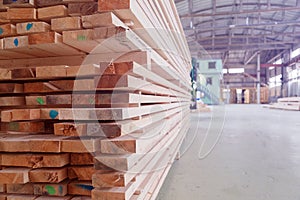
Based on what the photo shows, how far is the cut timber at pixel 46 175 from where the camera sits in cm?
122

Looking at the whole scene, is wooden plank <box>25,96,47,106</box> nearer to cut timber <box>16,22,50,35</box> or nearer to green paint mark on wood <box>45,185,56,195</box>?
cut timber <box>16,22,50,35</box>

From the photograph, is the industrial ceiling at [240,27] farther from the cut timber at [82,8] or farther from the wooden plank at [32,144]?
the wooden plank at [32,144]

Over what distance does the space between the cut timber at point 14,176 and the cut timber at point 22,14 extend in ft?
2.91

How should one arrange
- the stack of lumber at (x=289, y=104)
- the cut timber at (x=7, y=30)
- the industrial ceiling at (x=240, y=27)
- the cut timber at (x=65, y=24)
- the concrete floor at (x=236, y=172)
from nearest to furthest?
the cut timber at (x=65, y=24) → the cut timber at (x=7, y=30) → the concrete floor at (x=236, y=172) → the industrial ceiling at (x=240, y=27) → the stack of lumber at (x=289, y=104)

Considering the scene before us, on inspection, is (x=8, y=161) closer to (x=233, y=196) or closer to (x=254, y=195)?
(x=233, y=196)

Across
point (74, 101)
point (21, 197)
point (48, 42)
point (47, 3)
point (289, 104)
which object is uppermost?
point (47, 3)

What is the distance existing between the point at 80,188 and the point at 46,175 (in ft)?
0.67

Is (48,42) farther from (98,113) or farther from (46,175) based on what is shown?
(46,175)

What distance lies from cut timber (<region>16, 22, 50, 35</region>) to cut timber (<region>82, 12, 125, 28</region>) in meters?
0.25

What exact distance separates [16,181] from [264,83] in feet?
86.5

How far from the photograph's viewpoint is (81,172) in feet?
4.19

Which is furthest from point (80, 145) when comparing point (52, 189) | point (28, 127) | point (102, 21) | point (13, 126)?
point (102, 21)

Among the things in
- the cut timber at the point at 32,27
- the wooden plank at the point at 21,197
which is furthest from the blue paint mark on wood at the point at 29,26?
the wooden plank at the point at 21,197

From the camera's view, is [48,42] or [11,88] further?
[11,88]
